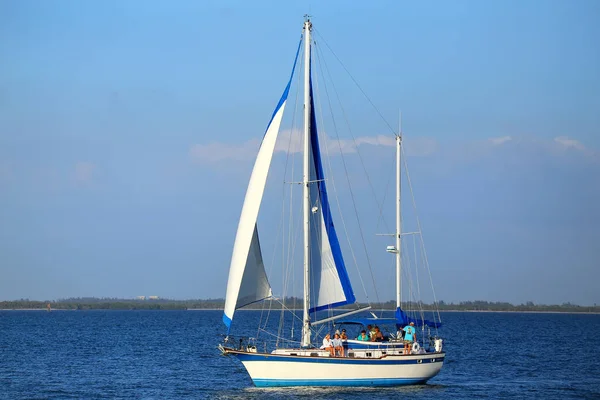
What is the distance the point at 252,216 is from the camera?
38.0m

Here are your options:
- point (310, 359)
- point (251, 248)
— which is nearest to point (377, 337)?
point (310, 359)

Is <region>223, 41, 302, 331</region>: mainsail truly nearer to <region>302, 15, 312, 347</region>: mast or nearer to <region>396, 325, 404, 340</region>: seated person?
<region>302, 15, 312, 347</region>: mast

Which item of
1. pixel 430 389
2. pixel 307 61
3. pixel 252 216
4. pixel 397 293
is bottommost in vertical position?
pixel 430 389

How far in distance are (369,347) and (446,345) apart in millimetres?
37409

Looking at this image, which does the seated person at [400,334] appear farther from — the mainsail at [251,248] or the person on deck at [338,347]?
the mainsail at [251,248]

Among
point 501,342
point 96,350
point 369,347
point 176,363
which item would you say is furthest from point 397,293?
point 501,342

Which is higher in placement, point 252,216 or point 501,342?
point 252,216

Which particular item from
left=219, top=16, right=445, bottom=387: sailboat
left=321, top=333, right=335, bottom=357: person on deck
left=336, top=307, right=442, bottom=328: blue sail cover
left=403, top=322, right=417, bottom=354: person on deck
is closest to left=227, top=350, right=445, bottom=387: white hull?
left=219, top=16, right=445, bottom=387: sailboat

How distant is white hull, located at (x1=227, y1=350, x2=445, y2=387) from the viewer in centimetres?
3697

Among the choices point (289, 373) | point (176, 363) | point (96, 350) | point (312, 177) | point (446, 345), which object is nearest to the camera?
point (289, 373)

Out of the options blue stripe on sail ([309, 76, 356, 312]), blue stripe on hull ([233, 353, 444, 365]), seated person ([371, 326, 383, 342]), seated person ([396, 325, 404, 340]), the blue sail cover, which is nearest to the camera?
blue stripe on hull ([233, 353, 444, 365])

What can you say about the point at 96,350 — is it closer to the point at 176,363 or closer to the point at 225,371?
the point at 176,363

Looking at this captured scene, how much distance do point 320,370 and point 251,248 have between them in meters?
5.62

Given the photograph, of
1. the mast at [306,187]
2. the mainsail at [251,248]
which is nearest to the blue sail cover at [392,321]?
the mast at [306,187]
